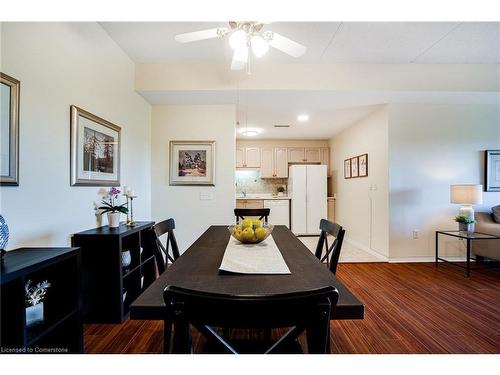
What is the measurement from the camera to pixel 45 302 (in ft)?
4.71

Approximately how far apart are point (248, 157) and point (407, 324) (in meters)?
4.85

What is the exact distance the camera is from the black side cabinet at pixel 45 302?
1091mm

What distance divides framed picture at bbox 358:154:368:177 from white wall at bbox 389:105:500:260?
69 cm

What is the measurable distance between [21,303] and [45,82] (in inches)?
53.8

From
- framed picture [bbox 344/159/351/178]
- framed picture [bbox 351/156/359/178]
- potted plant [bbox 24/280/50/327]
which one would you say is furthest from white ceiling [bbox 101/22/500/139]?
potted plant [bbox 24/280/50/327]

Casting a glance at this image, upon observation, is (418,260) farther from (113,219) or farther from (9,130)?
(9,130)

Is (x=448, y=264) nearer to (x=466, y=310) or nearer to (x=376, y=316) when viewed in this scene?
(x=466, y=310)

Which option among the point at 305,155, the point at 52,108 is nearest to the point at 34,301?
the point at 52,108

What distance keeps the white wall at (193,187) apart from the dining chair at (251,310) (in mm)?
2905

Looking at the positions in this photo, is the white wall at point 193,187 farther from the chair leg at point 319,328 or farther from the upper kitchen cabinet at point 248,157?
the chair leg at point 319,328

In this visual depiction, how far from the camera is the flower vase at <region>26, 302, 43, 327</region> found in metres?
1.28

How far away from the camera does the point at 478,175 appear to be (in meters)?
3.61
